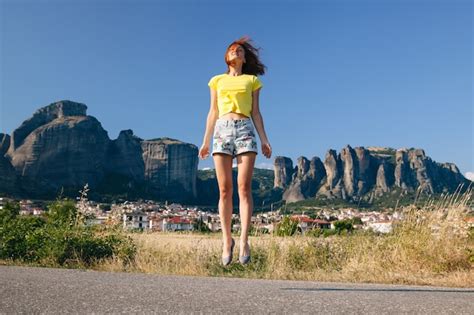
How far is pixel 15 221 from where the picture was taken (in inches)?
278

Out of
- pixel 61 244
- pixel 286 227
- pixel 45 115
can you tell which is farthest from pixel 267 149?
pixel 45 115

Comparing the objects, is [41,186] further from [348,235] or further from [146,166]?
[348,235]

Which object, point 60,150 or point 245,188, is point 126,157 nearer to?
point 60,150

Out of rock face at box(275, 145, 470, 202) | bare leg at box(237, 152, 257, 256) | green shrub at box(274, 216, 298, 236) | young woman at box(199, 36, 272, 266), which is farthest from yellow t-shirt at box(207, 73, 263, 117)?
rock face at box(275, 145, 470, 202)

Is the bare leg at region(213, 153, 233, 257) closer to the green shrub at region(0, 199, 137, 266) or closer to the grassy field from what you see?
the grassy field

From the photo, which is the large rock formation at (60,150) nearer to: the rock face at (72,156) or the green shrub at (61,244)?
the rock face at (72,156)

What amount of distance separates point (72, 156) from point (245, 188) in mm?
171631

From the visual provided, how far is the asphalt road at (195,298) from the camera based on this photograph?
9.29ft

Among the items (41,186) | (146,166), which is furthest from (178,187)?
(41,186)

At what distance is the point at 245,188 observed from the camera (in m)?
4.91

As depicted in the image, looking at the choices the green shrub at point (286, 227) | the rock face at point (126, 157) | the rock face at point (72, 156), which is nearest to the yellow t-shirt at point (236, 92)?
the green shrub at point (286, 227)

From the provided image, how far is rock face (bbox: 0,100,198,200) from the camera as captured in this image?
157875 millimetres

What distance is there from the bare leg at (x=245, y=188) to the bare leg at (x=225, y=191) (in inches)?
5.3

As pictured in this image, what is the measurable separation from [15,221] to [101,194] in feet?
502
